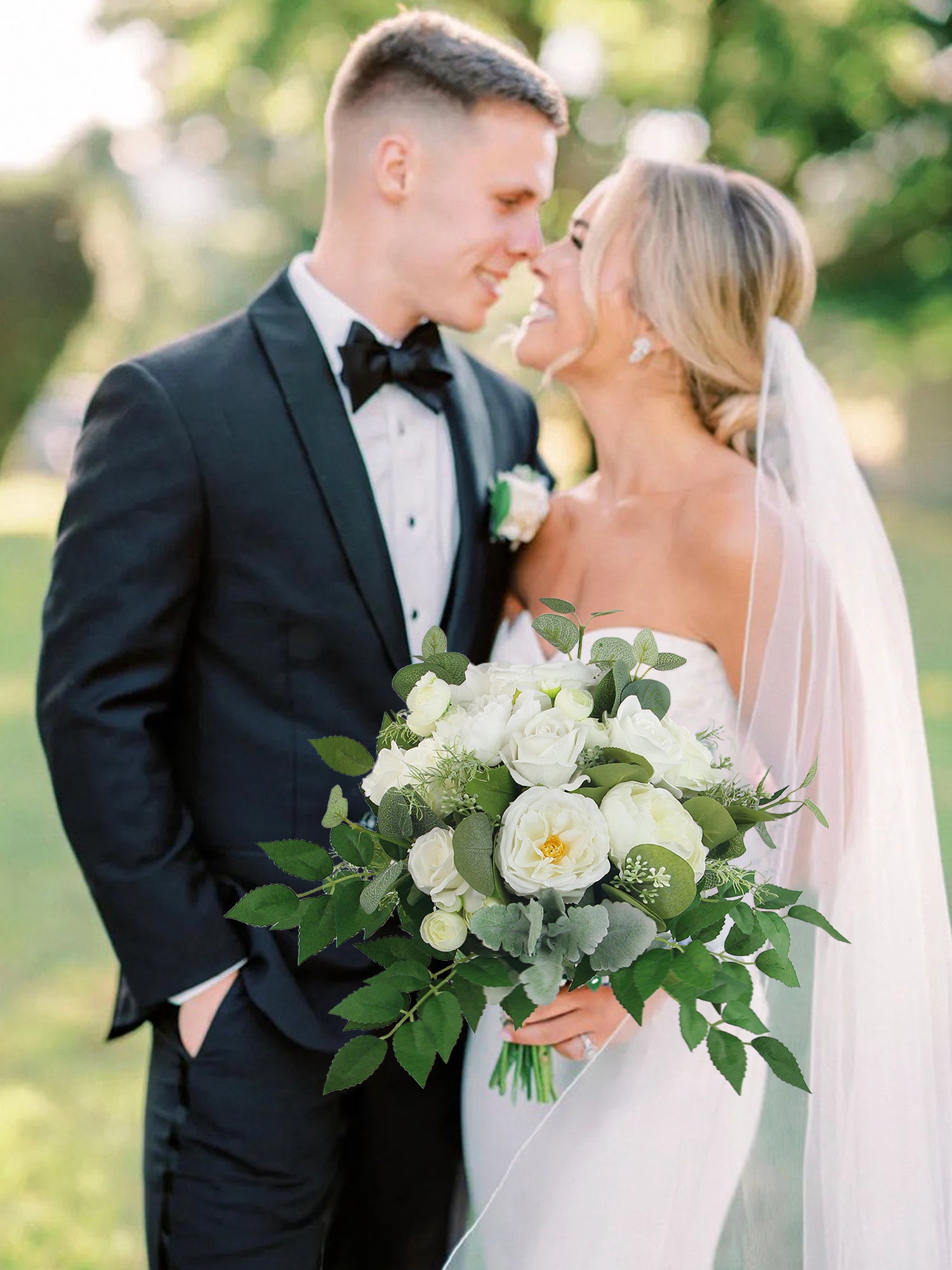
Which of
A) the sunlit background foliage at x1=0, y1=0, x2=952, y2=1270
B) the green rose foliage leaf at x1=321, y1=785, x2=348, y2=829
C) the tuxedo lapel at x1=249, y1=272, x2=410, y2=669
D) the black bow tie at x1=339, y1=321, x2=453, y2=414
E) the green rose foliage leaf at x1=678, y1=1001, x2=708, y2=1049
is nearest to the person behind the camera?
the green rose foliage leaf at x1=678, y1=1001, x2=708, y2=1049

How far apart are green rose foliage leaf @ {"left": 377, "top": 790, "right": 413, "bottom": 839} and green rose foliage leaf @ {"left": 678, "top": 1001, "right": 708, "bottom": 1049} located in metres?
0.44

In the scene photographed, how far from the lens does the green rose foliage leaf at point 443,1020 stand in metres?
1.57

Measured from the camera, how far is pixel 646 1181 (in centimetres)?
210

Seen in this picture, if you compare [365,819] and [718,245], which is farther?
[718,245]

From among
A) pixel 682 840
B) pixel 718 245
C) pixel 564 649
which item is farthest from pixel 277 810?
pixel 718 245

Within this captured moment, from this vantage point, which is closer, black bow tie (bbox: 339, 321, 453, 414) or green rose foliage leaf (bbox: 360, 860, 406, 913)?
green rose foliage leaf (bbox: 360, 860, 406, 913)

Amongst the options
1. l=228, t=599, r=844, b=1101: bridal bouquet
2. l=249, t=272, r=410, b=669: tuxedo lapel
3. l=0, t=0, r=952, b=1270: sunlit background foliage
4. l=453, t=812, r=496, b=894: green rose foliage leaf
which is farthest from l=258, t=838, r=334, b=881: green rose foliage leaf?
l=0, t=0, r=952, b=1270: sunlit background foliage

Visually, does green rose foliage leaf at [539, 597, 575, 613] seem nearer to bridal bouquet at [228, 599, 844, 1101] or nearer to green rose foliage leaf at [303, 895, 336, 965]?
bridal bouquet at [228, 599, 844, 1101]

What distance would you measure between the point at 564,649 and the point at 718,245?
1.24 m

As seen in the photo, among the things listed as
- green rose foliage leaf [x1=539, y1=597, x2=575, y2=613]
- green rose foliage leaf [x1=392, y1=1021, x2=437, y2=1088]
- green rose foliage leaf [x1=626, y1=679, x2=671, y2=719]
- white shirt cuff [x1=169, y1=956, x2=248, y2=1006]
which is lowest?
white shirt cuff [x1=169, y1=956, x2=248, y2=1006]

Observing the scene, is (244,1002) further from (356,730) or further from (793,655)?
(793,655)

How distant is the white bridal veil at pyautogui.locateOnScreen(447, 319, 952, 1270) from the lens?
2.04 metres

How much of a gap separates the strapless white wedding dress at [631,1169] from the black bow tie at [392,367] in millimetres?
1310

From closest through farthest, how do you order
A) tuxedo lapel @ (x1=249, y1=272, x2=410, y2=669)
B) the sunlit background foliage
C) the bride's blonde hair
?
tuxedo lapel @ (x1=249, y1=272, x2=410, y2=669) → the bride's blonde hair → the sunlit background foliage
